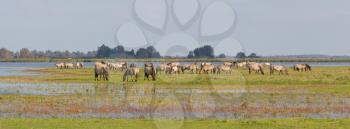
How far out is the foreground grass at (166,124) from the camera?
67.3ft

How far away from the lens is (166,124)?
21562 millimetres

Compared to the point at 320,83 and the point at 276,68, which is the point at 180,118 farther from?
the point at 276,68

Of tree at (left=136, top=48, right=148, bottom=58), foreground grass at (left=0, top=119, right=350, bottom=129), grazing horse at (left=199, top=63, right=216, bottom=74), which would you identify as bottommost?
foreground grass at (left=0, top=119, right=350, bottom=129)

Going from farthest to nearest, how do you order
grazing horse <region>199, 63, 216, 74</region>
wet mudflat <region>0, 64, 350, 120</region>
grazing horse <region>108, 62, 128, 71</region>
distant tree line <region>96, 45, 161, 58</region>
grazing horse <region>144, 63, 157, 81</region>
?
1. distant tree line <region>96, 45, 161, 58</region>
2. grazing horse <region>108, 62, 128, 71</region>
3. grazing horse <region>199, 63, 216, 74</region>
4. grazing horse <region>144, 63, 157, 81</region>
5. wet mudflat <region>0, 64, 350, 120</region>

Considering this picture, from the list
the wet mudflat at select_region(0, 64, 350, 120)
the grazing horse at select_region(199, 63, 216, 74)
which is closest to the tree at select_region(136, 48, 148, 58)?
the grazing horse at select_region(199, 63, 216, 74)

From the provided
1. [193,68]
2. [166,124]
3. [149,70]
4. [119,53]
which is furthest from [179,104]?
[119,53]

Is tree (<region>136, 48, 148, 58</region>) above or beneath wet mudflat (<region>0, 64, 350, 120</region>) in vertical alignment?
above

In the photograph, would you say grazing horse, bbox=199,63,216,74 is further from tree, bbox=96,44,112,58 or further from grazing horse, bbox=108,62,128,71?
Result: tree, bbox=96,44,112,58

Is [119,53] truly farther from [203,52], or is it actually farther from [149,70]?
[149,70]

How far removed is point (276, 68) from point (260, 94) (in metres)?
29.5

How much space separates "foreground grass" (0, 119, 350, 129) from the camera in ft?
67.3

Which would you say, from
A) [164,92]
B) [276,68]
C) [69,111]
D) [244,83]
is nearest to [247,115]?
[69,111]

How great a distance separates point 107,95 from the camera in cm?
3347

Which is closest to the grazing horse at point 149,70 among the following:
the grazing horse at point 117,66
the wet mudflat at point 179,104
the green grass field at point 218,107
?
the green grass field at point 218,107
